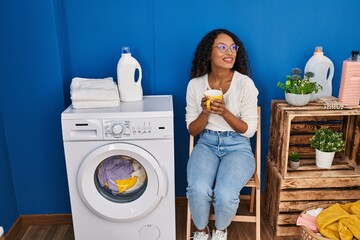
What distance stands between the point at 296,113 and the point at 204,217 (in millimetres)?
807

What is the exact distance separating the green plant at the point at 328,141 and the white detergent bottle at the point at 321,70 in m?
0.25

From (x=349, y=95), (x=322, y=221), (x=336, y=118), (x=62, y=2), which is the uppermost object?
(x=62, y=2)

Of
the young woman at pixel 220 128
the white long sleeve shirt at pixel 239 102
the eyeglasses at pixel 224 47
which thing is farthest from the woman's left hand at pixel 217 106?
the eyeglasses at pixel 224 47

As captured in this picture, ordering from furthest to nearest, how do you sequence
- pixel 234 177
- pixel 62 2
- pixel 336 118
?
1. pixel 336 118
2. pixel 62 2
3. pixel 234 177

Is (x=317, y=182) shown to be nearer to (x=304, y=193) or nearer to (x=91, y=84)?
(x=304, y=193)

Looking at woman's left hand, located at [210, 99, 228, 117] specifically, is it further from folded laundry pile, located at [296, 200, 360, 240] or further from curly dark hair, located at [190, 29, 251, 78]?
folded laundry pile, located at [296, 200, 360, 240]

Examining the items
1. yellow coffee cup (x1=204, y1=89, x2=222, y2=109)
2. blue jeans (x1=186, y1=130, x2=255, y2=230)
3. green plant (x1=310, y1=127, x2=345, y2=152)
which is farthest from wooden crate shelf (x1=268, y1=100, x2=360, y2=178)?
yellow coffee cup (x1=204, y1=89, x2=222, y2=109)

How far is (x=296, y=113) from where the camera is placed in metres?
2.07

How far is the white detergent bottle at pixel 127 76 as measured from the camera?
214cm

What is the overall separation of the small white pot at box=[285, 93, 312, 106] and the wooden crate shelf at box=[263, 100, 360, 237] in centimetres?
4

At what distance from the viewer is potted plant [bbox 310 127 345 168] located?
2191 millimetres

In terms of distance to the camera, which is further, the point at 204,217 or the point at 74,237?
the point at 74,237

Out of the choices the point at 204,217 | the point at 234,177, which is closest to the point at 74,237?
the point at 204,217

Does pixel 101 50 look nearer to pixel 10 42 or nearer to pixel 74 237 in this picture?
pixel 10 42
